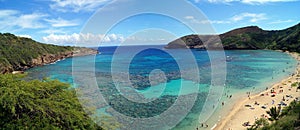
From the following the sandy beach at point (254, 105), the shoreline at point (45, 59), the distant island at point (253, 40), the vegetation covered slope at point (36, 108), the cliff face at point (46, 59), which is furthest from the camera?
the distant island at point (253, 40)

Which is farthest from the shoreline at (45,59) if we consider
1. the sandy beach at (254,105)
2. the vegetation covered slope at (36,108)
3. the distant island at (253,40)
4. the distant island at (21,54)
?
the vegetation covered slope at (36,108)

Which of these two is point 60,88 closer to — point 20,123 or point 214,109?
point 20,123

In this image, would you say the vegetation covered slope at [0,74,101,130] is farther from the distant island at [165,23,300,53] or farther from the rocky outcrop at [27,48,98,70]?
the distant island at [165,23,300,53]

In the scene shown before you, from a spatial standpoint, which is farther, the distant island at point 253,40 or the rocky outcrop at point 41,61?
the distant island at point 253,40

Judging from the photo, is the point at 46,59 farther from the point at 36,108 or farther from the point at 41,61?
the point at 36,108

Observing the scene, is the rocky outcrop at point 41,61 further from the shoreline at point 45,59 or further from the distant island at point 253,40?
the distant island at point 253,40

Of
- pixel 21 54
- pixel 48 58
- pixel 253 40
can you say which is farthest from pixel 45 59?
pixel 253 40
